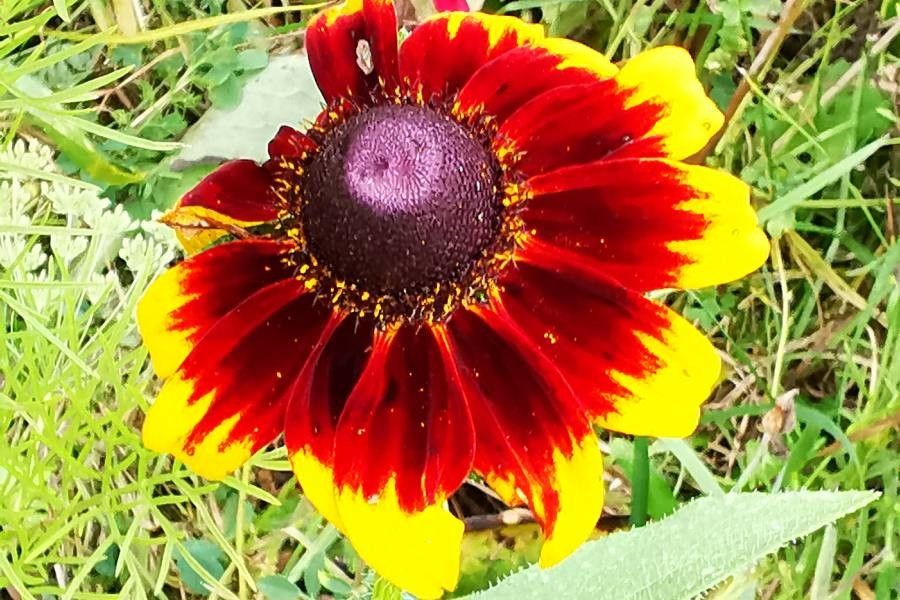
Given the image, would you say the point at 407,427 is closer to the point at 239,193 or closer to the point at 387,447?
the point at 387,447

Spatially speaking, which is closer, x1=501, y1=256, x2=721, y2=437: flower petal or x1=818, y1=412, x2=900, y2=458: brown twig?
x1=501, y1=256, x2=721, y2=437: flower petal

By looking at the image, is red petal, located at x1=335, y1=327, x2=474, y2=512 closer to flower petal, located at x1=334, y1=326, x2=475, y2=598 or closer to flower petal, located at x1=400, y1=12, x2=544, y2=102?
flower petal, located at x1=334, y1=326, x2=475, y2=598

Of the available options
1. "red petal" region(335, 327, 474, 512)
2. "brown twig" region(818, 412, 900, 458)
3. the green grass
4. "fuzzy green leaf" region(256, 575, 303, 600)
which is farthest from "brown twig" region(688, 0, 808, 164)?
"fuzzy green leaf" region(256, 575, 303, 600)

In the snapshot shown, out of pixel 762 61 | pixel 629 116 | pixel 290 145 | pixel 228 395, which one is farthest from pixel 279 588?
pixel 762 61

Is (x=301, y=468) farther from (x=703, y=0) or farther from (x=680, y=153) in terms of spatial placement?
(x=703, y=0)

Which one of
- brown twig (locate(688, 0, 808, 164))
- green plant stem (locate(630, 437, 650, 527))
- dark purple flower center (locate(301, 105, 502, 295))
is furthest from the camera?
brown twig (locate(688, 0, 808, 164))

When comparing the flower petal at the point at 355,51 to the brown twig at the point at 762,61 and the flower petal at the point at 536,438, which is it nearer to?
the flower petal at the point at 536,438
